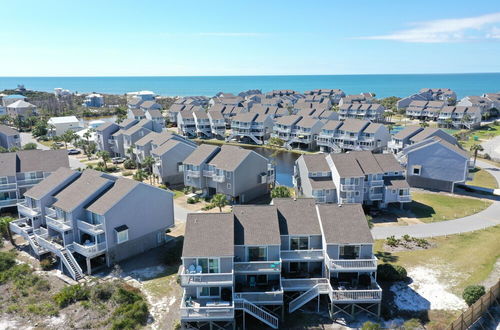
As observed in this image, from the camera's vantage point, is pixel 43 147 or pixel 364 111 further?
pixel 364 111

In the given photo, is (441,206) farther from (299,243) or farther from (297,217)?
(299,243)

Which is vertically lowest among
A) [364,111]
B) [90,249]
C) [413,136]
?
[90,249]

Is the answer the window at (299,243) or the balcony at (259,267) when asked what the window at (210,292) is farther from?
the window at (299,243)

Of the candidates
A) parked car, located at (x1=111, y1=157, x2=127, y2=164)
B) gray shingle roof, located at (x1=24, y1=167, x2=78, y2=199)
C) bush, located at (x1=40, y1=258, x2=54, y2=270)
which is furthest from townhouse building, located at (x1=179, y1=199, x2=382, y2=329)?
parked car, located at (x1=111, y1=157, x2=127, y2=164)

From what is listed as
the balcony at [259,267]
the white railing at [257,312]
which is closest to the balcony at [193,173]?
the balcony at [259,267]

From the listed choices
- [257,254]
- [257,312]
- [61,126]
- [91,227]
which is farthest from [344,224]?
[61,126]

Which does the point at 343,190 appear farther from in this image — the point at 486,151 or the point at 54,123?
the point at 54,123

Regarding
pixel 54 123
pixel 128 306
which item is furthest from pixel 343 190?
pixel 54 123
